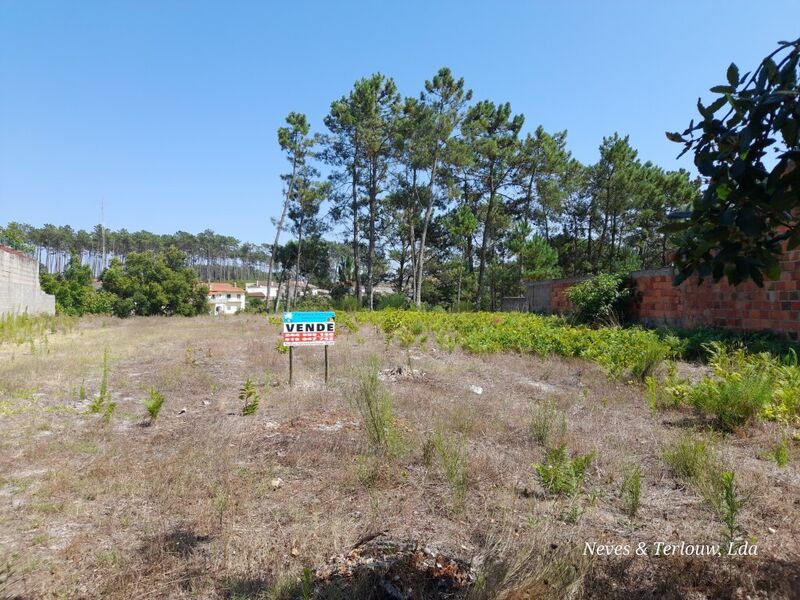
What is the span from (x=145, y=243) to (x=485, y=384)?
85000mm

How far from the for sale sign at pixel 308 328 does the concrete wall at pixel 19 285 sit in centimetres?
1371

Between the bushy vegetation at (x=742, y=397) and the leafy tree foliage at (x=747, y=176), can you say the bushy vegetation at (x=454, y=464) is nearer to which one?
→ the leafy tree foliage at (x=747, y=176)

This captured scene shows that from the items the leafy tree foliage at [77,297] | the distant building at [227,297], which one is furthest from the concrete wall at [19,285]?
the distant building at [227,297]

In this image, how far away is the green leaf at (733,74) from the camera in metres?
1.65

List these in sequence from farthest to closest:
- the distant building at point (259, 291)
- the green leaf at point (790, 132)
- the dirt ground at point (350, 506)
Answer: the distant building at point (259, 291) → the dirt ground at point (350, 506) → the green leaf at point (790, 132)

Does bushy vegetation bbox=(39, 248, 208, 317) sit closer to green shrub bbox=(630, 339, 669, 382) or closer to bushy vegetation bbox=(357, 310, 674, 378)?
bushy vegetation bbox=(357, 310, 674, 378)

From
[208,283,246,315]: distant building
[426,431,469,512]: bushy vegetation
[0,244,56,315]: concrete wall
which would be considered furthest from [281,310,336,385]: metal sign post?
[208,283,246,315]: distant building

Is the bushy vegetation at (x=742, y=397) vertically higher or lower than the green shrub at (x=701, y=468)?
higher

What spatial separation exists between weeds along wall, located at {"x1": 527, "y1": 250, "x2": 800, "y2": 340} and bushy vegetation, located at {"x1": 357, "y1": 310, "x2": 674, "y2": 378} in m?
1.13

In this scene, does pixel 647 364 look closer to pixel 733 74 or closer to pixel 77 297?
pixel 733 74

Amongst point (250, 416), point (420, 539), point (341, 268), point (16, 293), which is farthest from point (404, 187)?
point (420, 539)

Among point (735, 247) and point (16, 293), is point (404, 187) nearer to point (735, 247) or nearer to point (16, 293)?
point (16, 293)

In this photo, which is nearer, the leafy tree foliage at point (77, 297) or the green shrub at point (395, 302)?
the green shrub at point (395, 302)

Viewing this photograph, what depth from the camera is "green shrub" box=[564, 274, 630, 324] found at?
39.4 ft
